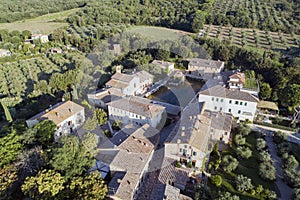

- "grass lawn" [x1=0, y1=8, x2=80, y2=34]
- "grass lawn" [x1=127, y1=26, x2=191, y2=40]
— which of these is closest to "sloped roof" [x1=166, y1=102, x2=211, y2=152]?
"grass lawn" [x1=127, y1=26, x2=191, y2=40]

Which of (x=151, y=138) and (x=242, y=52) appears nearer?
(x=151, y=138)

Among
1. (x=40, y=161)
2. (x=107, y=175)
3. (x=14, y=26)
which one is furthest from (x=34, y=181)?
(x=14, y=26)

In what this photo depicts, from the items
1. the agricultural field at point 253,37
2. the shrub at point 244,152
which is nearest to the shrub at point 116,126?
the shrub at point 244,152

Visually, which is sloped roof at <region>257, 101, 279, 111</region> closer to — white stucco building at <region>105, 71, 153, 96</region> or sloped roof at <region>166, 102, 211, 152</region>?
sloped roof at <region>166, 102, 211, 152</region>

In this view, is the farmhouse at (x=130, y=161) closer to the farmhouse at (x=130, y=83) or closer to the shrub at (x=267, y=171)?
the shrub at (x=267, y=171)

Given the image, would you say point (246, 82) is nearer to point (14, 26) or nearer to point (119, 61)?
point (119, 61)
